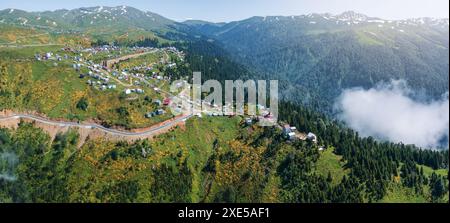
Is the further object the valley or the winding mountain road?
the winding mountain road

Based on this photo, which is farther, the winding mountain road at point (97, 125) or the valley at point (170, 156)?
the winding mountain road at point (97, 125)

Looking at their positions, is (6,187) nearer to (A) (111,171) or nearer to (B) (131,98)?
(A) (111,171)

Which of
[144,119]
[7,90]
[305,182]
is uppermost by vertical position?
[7,90]

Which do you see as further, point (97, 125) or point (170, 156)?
point (97, 125)

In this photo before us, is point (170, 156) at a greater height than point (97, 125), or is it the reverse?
point (97, 125)
